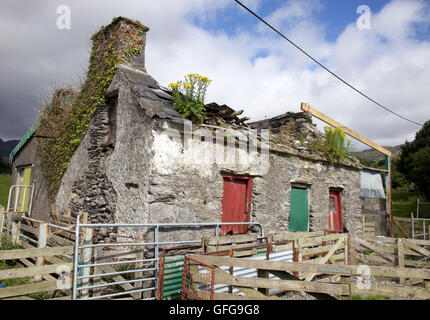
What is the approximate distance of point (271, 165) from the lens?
8602mm

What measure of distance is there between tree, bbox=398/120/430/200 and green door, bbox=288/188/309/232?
2136 centimetres

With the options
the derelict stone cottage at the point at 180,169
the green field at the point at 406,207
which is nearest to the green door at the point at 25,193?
the derelict stone cottage at the point at 180,169

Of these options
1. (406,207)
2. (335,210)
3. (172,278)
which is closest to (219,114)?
(172,278)

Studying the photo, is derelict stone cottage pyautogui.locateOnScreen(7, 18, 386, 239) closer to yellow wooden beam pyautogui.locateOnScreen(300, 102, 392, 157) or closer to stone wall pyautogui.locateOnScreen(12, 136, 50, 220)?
stone wall pyautogui.locateOnScreen(12, 136, 50, 220)

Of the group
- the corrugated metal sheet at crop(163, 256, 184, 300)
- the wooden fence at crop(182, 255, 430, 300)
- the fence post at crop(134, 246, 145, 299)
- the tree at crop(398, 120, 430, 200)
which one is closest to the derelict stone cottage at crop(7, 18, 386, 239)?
the fence post at crop(134, 246, 145, 299)

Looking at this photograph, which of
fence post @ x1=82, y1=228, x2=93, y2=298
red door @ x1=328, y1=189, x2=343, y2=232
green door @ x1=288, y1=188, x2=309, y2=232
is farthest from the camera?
red door @ x1=328, y1=189, x2=343, y2=232

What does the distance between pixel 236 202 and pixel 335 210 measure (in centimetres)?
537

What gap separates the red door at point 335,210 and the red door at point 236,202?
4467 millimetres

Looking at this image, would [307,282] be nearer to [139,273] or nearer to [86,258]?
[139,273]

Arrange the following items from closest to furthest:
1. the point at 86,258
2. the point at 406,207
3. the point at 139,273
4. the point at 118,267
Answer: the point at 86,258 → the point at 139,273 → the point at 118,267 → the point at 406,207

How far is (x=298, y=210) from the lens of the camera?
31.1ft

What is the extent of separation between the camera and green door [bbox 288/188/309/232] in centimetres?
927

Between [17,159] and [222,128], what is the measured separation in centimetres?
1162
